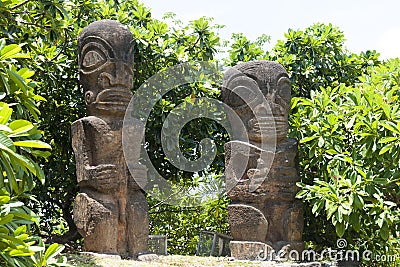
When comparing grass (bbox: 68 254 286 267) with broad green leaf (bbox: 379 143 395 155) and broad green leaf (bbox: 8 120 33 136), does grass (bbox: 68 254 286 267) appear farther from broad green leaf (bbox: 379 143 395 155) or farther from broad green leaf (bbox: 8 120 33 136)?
broad green leaf (bbox: 8 120 33 136)

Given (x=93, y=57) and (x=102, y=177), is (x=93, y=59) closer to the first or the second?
(x=93, y=57)

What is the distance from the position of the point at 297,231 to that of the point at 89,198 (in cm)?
312

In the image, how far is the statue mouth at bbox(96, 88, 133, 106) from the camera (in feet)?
27.0

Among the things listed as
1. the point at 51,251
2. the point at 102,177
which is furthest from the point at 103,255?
the point at 51,251

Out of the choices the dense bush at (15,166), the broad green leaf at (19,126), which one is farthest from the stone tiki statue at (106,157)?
the broad green leaf at (19,126)

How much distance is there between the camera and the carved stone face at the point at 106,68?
8.27 m

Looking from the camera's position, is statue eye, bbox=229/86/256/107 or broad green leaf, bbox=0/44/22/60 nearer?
broad green leaf, bbox=0/44/22/60

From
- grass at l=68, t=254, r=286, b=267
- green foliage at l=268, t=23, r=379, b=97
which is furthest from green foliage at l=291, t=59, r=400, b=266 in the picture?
green foliage at l=268, t=23, r=379, b=97

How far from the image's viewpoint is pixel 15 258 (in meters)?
3.44

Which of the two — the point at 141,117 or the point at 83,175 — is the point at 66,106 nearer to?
the point at 141,117

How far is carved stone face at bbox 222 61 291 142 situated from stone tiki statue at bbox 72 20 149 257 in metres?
1.66

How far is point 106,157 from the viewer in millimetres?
8125

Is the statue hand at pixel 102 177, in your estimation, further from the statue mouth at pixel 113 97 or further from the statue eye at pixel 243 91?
the statue eye at pixel 243 91

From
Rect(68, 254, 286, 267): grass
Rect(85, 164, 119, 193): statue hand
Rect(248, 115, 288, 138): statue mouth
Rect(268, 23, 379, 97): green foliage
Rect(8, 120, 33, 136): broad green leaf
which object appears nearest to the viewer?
Rect(8, 120, 33, 136): broad green leaf
